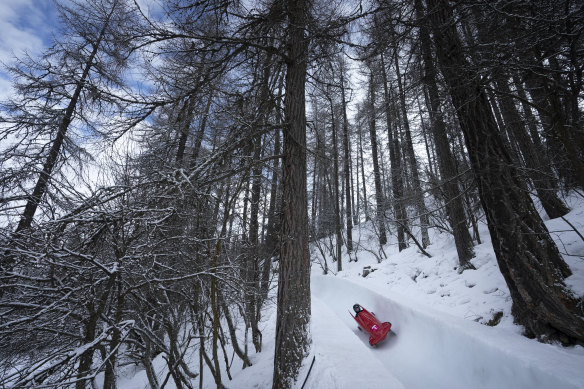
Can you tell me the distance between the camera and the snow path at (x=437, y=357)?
2443 mm

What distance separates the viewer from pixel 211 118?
3604mm

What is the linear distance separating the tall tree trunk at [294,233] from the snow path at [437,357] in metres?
0.39

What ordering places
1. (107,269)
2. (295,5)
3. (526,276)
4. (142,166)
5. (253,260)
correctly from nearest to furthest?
(107,269) → (142,166) → (526,276) → (295,5) → (253,260)

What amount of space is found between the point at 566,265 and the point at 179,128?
563 cm

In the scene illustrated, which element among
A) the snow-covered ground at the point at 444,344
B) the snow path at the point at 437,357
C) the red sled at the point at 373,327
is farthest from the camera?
the red sled at the point at 373,327

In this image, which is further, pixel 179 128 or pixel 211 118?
pixel 211 118

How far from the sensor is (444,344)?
3.93 metres

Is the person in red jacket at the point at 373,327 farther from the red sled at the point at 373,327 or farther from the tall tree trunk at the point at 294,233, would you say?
the tall tree trunk at the point at 294,233

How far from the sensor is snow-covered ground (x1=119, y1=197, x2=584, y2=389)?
263 centimetres

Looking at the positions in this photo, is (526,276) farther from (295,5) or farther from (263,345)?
(263,345)

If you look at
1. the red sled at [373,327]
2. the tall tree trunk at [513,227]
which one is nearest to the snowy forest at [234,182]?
the tall tree trunk at [513,227]

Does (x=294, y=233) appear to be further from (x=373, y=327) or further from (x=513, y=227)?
(x=373, y=327)

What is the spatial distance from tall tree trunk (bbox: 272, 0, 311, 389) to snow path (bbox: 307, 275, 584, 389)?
0.39m

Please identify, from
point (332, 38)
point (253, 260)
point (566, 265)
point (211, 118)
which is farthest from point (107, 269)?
point (566, 265)
